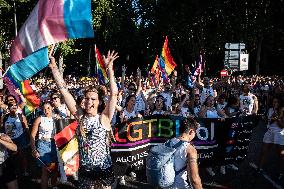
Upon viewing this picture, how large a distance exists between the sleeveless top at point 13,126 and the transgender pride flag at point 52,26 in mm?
2820

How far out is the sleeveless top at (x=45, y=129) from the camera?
7.02m

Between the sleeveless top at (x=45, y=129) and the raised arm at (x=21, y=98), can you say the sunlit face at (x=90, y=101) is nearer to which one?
the sleeveless top at (x=45, y=129)

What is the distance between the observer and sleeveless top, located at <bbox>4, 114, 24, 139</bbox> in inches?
321

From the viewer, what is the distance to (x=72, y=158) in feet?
23.5

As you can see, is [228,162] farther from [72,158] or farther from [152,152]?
[152,152]

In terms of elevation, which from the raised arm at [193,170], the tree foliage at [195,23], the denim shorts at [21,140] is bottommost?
the denim shorts at [21,140]

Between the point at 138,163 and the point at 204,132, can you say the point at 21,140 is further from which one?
the point at 204,132

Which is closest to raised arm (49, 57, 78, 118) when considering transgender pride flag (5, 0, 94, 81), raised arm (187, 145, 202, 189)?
transgender pride flag (5, 0, 94, 81)

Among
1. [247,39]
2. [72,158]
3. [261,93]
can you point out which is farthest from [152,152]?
[247,39]

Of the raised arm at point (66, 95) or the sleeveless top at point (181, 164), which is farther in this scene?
the raised arm at point (66, 95)

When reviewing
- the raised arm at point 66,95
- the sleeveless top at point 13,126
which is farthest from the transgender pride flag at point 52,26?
the sleeveless top at point 13,126

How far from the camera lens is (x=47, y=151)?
7.00 meters

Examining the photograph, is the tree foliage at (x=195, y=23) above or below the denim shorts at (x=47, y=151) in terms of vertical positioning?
above

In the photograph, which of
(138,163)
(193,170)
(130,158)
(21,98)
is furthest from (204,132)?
(193,170)
